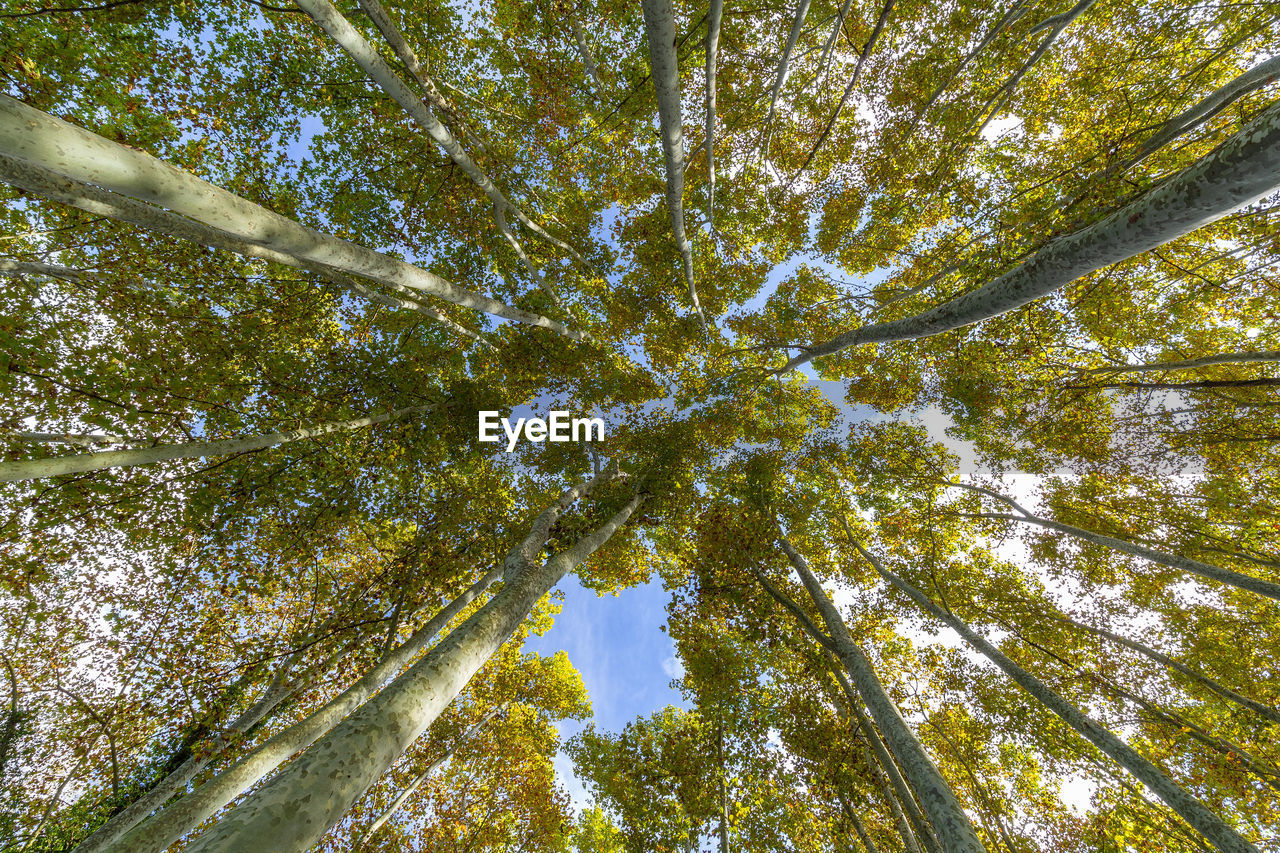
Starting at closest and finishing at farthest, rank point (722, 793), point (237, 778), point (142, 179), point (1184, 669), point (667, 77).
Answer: point (142, 179) → point (667, 77) → point (237, 778) → point (1184, 669) → point (722, 793)

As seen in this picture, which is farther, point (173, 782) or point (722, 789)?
point (722, 789)

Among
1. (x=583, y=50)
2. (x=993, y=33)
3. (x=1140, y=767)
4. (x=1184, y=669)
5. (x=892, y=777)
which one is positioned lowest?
(x=892, y=777)

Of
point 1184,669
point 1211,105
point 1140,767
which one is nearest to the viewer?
point 1211,105

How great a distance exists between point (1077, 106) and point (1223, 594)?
10.6m

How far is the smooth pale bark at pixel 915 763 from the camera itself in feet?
11.4

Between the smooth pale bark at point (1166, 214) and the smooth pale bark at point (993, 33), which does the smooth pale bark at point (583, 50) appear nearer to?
the smooth pale bark at point (993, 33)

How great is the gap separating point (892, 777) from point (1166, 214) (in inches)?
290

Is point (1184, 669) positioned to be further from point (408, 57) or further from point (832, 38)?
point (408, 57)

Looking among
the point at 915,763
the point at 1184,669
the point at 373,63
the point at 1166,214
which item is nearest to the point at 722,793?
the point at 915,763

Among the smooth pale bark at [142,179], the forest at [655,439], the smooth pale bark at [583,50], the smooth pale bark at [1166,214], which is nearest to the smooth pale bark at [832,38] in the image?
the forest at [655,439]

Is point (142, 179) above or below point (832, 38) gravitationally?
below

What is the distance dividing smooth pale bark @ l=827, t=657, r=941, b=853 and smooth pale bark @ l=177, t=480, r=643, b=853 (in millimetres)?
6068

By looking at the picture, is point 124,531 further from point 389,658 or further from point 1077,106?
point 1077,106

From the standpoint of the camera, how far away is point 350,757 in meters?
2.32
